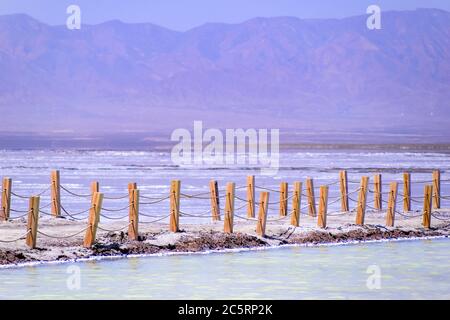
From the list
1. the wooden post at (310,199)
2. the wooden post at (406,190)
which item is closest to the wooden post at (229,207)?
the wooden post at (310,199)

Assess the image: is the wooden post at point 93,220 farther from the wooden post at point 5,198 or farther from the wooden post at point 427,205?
the wooden post at point 427,205

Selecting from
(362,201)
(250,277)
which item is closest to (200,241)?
(250,277)

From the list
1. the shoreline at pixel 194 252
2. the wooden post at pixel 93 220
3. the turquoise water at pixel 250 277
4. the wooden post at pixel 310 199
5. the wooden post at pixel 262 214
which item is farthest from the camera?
the wooden post at pixel 310 199

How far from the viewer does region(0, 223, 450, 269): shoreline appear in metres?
16.2

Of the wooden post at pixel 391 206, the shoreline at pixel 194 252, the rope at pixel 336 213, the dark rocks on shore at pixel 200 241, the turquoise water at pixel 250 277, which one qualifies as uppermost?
the wooden post at pixel 391 206

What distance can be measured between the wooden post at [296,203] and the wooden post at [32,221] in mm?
4684

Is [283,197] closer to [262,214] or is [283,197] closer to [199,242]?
[262,214]

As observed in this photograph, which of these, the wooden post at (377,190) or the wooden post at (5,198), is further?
the wooden post at (377,190)

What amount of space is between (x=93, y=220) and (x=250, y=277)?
265 centimetres

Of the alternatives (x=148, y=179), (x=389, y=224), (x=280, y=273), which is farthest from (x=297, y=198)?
(x=148, y=179)

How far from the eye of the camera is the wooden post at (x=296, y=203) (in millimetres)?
19188

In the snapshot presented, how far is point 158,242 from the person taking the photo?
57.9ft

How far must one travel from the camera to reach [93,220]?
16.5 m
